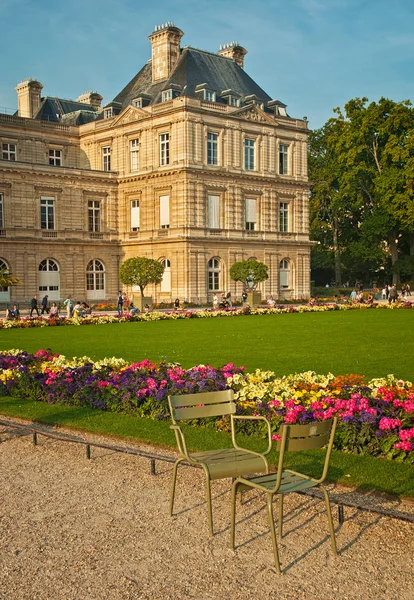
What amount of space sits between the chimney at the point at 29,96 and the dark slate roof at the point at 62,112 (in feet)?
1.73

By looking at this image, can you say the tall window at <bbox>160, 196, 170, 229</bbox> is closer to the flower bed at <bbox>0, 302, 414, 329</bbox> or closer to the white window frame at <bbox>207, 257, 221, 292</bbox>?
the white window frame at <bbox>207, 257, 221, 292</bbox>

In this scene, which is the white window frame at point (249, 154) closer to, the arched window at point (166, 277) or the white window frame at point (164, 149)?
the white window frame at point (164, 149)

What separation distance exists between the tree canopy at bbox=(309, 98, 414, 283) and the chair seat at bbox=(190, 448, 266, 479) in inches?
1901

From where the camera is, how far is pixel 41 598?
17.0ft

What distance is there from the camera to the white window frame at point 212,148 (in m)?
46.5

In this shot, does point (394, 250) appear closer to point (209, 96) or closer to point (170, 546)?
point (209, 96)

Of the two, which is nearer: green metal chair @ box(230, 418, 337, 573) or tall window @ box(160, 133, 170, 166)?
green metal chair @ box(230, 418, 337, 573)

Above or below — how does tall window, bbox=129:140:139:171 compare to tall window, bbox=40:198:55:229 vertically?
above

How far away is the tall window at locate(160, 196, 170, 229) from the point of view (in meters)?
46.7

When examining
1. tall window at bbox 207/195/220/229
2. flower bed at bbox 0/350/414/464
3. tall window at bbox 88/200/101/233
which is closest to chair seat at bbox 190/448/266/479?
flower bed at bbox 0/350/414/464

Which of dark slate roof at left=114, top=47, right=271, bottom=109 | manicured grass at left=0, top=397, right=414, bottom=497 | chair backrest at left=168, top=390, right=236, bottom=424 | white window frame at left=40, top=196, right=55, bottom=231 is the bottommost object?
manicured grass at left=0, top=397, right=414, bottom=497

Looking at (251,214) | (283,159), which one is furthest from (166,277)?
(283,159)

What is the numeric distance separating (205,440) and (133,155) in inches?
1641

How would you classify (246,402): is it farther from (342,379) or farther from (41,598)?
(41,598)
